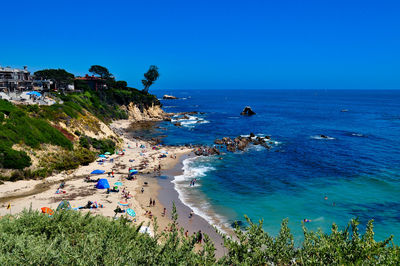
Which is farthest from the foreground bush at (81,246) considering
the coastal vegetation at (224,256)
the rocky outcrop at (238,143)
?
the rocky outcrop at (238,143)

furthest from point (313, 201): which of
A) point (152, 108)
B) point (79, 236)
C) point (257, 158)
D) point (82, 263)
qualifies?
point (152, 108)

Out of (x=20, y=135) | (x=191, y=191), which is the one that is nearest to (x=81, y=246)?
Answer: (x=191, y=191)

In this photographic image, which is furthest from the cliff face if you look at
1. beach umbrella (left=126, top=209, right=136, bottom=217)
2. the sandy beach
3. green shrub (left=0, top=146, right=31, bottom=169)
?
beach umbrella (left=126, top=209, right=136, bottom=217)

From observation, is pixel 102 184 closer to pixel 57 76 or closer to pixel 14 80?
pixel 14 80

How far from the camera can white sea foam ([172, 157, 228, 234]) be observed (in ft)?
92.8

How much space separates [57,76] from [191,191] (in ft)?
243

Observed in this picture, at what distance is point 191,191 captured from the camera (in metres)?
35.6

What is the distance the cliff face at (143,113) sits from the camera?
101 meters

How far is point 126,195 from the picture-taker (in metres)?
31.8

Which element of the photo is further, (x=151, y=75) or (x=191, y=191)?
(x=151, y=75)

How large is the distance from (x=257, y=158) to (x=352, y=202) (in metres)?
21.6

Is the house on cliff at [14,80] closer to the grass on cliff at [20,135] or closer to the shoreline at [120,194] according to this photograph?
the grass on cliff at [20,135]

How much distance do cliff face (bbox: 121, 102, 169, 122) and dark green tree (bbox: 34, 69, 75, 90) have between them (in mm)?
21363

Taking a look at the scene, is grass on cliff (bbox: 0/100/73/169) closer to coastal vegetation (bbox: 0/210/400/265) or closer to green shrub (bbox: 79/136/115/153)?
green shrub (bbox: 79/136/115/153)
